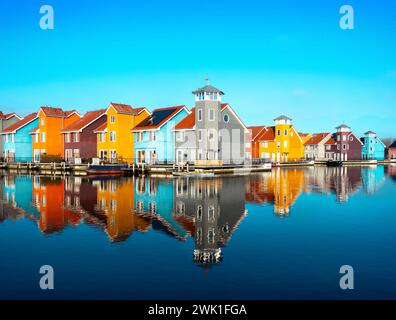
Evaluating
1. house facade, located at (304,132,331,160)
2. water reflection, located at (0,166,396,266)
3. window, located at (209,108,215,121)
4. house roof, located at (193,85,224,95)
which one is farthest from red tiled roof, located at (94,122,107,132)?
house facade, located at (304,132,331,160)

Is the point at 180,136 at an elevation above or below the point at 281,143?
above

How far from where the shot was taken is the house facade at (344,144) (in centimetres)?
9500

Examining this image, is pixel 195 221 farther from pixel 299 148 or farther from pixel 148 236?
pixel 299 148

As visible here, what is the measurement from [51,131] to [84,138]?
8.68m

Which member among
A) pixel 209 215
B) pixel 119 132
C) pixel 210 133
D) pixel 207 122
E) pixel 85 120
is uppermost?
pixel 85 120

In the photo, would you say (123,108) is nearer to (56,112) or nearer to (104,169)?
(104,169)

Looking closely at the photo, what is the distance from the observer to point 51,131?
68.4 meters

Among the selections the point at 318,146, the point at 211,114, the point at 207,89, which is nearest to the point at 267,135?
the point at 318,146

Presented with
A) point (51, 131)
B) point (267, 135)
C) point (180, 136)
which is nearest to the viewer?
point (180, 136)

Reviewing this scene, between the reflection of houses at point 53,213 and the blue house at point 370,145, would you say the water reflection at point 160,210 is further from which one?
the blue house at point 370,145

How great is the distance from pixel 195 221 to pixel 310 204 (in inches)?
389

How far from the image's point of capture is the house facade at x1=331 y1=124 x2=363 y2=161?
312 ft

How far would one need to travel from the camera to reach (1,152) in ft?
250
